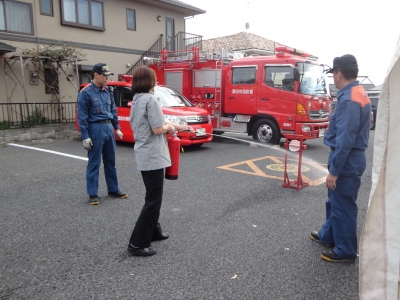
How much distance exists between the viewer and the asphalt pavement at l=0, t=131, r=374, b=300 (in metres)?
2.92

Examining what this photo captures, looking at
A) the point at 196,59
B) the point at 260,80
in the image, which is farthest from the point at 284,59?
the point at 196,59

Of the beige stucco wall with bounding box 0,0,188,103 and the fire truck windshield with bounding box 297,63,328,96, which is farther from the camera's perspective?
the beige stucco wall with bounding box 0,0,188,103

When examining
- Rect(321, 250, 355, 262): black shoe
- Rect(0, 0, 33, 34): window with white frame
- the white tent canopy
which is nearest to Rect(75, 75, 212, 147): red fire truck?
Rect(0, 0, 33, 34): window with white frame

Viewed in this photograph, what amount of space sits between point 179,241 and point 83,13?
13352 millimetres

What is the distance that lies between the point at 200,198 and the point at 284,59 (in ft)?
19.7

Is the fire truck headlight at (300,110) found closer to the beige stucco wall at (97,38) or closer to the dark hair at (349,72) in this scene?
the dark hair at (349,72)

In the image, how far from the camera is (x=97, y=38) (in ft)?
48.5

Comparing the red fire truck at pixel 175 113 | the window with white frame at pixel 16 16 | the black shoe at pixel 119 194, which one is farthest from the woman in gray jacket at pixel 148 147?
the window with white frame at pixel 16 16

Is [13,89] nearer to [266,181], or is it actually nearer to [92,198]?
[92,198]

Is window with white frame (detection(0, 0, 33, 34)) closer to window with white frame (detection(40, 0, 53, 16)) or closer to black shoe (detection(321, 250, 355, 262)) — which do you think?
window with white frame (detection(40, 0, 53, 16))

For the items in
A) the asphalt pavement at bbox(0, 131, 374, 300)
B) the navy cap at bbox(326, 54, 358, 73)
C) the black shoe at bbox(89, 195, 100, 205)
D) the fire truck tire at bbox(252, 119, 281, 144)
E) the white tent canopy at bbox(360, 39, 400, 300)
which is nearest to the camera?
the white tent canopy at bbox(360, 39, 400, 300)

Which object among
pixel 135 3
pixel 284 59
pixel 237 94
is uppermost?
pixel 135 3

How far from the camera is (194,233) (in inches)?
158

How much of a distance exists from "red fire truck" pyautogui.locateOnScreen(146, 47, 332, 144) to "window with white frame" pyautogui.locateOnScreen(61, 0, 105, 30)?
4862 millimetres
